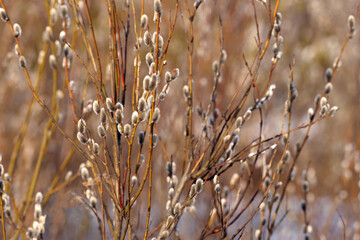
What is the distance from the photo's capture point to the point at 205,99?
309 cm

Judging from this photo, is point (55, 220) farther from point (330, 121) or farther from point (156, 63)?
point (330, 121)

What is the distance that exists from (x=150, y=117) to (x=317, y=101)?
28.1 inches

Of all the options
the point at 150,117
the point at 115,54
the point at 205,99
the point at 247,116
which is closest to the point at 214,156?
the point at 247,116

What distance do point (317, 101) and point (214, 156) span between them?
0.48m

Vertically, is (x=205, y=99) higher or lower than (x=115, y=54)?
higher

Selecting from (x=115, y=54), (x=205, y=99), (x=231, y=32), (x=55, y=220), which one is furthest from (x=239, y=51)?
(x=115, y=54)

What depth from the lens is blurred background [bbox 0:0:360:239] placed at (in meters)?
2.85

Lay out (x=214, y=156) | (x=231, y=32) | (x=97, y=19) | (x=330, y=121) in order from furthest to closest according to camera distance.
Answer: (x=97, y=19) < (x=330, y=121) < (x=231, y=32) < (x=214, y=156)

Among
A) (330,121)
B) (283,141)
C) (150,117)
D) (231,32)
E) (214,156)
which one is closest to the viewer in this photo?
(150,117)

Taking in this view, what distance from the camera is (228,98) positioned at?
333cm

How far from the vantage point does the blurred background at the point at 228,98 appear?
2.85 metres

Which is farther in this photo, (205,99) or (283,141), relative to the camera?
(205,99)

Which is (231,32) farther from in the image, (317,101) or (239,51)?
(317,101)

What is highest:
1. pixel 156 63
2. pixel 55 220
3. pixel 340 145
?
pixel 340 145
